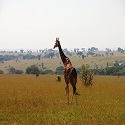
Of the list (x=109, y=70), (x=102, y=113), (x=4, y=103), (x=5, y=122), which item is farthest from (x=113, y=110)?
(x=109, y=70)

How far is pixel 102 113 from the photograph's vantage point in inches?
551

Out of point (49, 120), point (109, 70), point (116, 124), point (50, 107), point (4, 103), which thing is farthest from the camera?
point (109, 70)

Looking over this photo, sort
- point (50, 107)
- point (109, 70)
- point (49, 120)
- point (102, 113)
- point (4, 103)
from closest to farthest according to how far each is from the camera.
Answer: point (49, 120), point (102, 113), point (50, 107), point (4, 103), point (109, 70)

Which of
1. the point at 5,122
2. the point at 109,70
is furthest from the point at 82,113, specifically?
the point at 109,70

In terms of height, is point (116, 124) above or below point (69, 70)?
below

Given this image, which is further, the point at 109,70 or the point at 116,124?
the point at 109,70

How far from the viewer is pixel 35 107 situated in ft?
54.5

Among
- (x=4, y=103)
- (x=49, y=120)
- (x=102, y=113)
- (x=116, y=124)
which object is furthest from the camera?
(x=4, y=103)

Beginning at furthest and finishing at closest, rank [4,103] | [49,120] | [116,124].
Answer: [4,103] < [49,120] < [116,124]

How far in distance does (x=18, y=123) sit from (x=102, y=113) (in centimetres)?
425

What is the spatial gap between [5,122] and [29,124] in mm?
1141

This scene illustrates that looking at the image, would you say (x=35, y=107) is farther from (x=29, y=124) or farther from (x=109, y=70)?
(x=109, y=70)

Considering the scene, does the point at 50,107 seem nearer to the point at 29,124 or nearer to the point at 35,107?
the point at 35,107

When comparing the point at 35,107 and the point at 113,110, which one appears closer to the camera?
the point at 113,110
